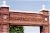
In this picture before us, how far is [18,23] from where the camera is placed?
1464 centimetres

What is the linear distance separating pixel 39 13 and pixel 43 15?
382 millimetres

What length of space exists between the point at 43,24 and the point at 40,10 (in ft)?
4.14

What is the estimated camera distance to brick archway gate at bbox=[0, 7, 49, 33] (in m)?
14.1

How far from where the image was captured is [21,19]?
14633 mm

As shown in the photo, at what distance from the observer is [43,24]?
15.2m

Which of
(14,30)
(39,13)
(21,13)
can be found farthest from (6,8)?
(14,30)

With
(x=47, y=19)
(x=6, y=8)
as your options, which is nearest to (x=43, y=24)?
(x=47, y=19)

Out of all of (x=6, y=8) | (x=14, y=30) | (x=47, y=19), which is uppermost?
(x=6, y=8)

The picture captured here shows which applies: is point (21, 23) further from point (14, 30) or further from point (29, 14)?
point (14, 30)

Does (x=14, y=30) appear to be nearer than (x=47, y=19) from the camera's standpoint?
No

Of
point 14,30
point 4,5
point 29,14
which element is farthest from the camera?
point 14,30

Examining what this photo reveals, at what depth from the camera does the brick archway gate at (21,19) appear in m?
14.1

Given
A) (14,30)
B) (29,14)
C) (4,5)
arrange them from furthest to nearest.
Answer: (14,30) → (29,14) → (4,5)

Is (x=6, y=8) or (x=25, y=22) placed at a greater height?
(x=6, y=8)
